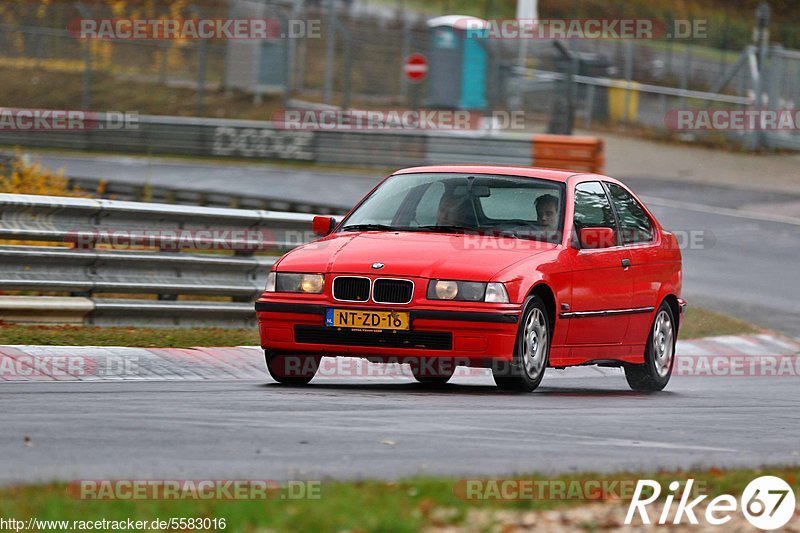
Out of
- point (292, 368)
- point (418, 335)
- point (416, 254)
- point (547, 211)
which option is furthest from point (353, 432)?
point (547, 211)

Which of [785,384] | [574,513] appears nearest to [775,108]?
[785,384]

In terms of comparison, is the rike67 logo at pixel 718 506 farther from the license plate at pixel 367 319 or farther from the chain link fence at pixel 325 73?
the chain link fence at pixel 325 73

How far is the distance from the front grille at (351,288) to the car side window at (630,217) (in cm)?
244

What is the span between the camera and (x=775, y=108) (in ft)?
112

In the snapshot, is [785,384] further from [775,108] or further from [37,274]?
[775,108]

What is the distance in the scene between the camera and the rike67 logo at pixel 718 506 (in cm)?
565

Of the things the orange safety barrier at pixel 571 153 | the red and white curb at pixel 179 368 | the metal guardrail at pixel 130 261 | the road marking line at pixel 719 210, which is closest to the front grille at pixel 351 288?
the red and white curb at pixel 179 368

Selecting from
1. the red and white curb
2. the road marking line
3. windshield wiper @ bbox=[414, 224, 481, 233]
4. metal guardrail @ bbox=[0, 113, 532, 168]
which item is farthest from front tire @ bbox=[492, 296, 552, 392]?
metal guardrail @ bbox=[0, 113, 532, 168]

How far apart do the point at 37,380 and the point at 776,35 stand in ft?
119

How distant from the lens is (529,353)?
9.43m

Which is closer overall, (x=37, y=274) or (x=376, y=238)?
(x=376, y=238)

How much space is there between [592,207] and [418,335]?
2123 mm

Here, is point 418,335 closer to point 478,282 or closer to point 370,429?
point 478,282

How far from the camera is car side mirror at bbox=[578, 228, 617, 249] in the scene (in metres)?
10.1
